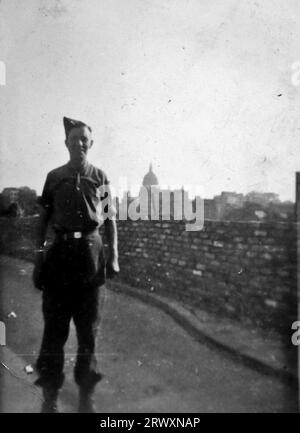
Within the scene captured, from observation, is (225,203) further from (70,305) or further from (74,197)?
(70,305)

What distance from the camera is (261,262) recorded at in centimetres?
372

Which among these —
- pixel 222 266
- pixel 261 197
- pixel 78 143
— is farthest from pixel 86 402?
pixel 261 197

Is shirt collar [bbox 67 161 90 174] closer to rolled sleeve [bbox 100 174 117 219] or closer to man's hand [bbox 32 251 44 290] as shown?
rolled sleeve [bbox 100 174 117 219]

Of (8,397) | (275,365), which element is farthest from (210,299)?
(8,397)

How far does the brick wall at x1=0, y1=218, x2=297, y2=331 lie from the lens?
3.49 metres

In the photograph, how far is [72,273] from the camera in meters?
2.52

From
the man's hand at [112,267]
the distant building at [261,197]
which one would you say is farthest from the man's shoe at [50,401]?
the distant building at [261,197]

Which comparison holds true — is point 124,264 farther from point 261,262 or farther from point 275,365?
point 275,365

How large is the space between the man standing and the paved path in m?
0.15

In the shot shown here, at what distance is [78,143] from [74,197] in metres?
0.48

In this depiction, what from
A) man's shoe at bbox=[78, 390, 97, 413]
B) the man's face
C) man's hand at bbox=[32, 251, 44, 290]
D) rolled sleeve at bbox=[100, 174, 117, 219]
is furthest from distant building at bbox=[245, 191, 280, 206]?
man's shoe at bbox=[78, 390, 97, 413]

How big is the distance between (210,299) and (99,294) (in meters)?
2.32

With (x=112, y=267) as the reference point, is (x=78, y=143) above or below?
above

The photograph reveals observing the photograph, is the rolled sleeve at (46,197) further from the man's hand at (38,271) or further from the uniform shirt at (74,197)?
the man's hand at (38,271)
